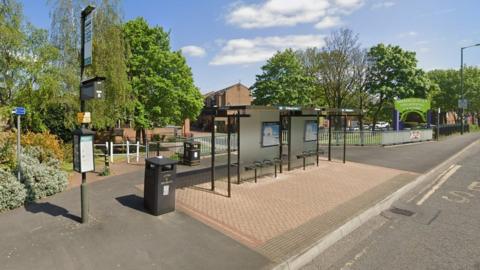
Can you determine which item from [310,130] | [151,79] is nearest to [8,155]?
[310,130]

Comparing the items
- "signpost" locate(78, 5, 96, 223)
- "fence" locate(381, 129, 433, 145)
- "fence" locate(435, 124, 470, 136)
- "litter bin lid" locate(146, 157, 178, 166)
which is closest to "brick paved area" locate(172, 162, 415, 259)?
"litter bin lid" locate(146, 157, 178, 166)

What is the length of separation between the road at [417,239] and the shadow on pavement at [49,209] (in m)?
4.82

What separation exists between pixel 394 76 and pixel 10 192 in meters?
32.8

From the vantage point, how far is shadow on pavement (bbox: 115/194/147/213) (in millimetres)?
6787

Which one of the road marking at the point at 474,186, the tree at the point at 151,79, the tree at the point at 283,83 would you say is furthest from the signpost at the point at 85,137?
the tree at the point at 283,83

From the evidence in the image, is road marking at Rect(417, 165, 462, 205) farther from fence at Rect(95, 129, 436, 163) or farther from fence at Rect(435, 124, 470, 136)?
fence at Rect(435, 124, 470, 136)

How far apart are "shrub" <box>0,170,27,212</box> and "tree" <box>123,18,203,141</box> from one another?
12.3 m

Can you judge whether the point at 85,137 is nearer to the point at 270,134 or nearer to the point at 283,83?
the point at 270,134

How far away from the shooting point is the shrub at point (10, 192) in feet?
21.6

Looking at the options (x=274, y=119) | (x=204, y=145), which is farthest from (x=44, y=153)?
(x=274, y=119)

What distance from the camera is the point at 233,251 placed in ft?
16.2

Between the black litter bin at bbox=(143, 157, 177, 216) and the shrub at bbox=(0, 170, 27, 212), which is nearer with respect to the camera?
the black litter bin at bbox=(143, 157, 177, 216)

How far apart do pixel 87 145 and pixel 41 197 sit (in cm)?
295

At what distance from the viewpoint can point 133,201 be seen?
284 inches
